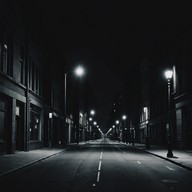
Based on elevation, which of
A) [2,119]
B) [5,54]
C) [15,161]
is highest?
[5,54]

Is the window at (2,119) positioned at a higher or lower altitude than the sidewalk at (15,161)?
higher

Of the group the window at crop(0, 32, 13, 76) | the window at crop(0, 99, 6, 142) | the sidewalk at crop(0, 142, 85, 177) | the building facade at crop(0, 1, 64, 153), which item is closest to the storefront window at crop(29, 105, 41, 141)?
Answer: the building facade at crop(0, 1, 64, 153)

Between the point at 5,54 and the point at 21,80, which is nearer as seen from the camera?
the point at 5,54

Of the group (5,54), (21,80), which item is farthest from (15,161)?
(21,80)

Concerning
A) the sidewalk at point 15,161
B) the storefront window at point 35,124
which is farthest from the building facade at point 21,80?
the sidewalk at point 15,161

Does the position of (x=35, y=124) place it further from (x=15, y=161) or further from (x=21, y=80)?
(x=15, y=161)

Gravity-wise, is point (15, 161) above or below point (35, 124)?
below

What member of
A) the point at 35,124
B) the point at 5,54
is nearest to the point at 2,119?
the point at 5,54

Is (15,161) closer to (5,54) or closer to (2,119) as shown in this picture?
(2,119)

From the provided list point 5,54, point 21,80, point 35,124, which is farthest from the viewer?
point 35,124

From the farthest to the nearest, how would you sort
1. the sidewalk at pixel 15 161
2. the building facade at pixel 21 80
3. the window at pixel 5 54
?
the building facade at pixel 21 80 < the window at pixel 5 54 < the sidewalk at pixel 15 161

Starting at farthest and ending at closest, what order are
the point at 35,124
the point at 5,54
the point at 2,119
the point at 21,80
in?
the point at 35,124
the point at 21,80
the point at 5,54
the point at 2,119

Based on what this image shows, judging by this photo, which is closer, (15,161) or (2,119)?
(15,161)

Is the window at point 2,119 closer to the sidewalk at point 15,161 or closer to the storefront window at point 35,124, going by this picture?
the sidewalk at point 15,161
